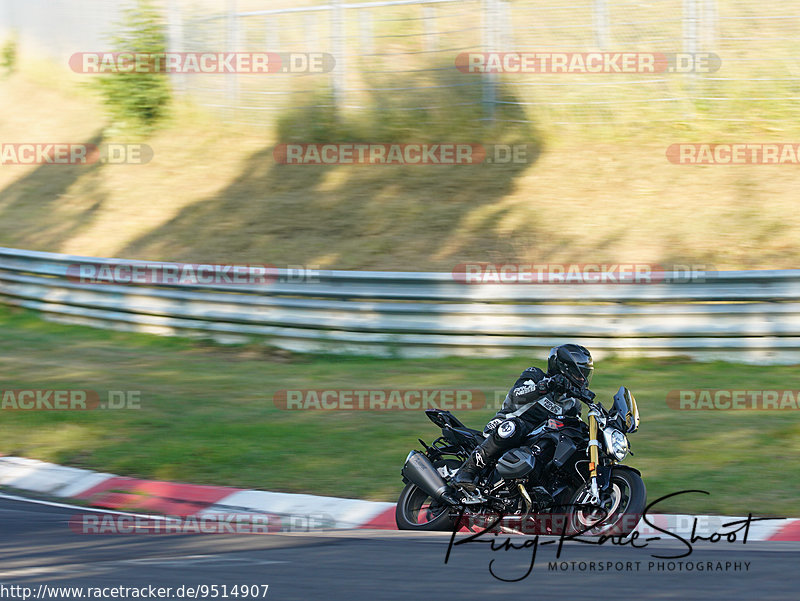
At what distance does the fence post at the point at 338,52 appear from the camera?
607 inches

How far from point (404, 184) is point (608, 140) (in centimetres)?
314

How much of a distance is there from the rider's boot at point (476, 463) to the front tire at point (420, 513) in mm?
192

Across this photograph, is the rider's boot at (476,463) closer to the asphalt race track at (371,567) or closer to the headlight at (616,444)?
the asphalt race track at (371,567)

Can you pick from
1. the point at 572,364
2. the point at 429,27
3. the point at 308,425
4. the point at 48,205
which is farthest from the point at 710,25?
the point at 48,205

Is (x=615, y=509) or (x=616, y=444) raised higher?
(x=616, y=444)

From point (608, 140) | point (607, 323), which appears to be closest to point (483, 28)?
point (608, 140)

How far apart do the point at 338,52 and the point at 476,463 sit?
11097mm

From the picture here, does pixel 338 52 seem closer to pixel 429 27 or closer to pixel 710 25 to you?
pixel 429 27

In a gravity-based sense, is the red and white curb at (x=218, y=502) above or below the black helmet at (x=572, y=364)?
below

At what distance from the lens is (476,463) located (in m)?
5.98

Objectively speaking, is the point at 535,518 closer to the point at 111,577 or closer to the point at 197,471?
the point at 111,577

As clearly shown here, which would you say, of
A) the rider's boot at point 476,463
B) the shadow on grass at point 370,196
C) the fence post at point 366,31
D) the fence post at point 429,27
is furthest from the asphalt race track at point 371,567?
the fence post at point 366,31

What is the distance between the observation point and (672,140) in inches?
564

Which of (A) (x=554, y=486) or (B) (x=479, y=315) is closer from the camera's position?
(A) (x=554, y=486)
